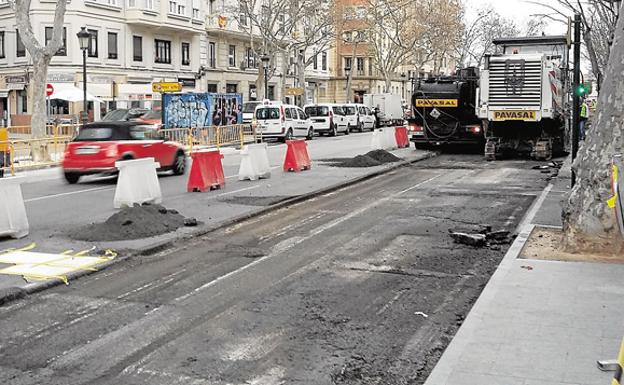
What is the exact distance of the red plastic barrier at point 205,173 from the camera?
16.7m

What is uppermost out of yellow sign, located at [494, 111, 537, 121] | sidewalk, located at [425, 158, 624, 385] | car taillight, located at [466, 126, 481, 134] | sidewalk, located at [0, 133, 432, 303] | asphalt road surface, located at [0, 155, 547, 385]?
yellow sign, located at [494, 111, 537, 121]

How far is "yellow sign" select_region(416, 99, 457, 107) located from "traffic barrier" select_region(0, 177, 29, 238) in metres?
18.8

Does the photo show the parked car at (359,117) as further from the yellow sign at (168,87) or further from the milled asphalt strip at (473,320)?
the milled asphalt strip at (473,320)

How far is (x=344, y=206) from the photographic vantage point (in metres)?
14.5

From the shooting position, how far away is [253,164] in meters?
19.1

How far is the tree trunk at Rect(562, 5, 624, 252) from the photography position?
9273 mm

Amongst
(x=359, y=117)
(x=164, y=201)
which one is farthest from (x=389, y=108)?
(x=164, y=201)

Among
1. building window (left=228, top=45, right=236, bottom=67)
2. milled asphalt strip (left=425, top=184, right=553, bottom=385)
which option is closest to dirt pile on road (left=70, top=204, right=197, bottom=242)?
milled asphalt strip (left=425, top=184, right=553, bottom=385)

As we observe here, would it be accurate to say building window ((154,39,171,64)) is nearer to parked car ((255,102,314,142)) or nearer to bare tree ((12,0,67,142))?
parked car ((255,102,314,142))

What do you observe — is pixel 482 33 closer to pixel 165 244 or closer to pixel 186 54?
pixel 186 54

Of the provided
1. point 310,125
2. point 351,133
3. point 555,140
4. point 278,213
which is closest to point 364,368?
point 278,213

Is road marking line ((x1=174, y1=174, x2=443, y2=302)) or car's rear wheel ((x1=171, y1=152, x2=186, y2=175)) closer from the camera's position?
road marking line ((x1=174, y1=174, x2=443, y2=302))

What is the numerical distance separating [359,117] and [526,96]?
27287 mm

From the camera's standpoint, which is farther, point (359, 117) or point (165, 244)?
point (359, 117)
